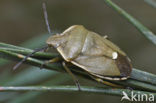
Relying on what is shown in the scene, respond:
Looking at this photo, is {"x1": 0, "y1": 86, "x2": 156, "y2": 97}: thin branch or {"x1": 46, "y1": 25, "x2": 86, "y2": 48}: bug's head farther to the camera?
{"x1": 46, "y1": 25, "x2": 86, "y2": 48}: bug's head

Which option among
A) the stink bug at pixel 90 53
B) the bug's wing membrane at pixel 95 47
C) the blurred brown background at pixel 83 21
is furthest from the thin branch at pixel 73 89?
the blurred brown background at pixel 83 21

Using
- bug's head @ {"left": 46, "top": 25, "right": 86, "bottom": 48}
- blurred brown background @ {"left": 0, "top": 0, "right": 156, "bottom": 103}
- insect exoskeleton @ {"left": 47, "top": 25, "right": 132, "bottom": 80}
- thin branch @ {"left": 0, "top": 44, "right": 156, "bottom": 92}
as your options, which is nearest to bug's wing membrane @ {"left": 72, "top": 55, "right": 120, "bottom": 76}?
insect exoskeleton @ {"left": 47, "top": 25, "right": 132, "bottom": 80}

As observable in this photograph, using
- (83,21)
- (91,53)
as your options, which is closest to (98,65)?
(91,53)

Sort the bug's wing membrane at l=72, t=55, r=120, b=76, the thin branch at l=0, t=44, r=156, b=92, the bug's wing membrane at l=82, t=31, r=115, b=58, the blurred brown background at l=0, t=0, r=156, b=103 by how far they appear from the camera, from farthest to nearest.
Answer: the blurred brown background at l=0, t=0, r=156, b=103 → the bug's wing membrane at l=82, t=31, r=115, b=58 → the bug's wing membrane at l=72, t=55, r=120, b=76 → the thin branch at l=0, t=44, r=156, b=92

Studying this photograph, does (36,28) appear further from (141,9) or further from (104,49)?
(104,49)

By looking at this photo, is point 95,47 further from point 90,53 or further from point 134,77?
point 134,77

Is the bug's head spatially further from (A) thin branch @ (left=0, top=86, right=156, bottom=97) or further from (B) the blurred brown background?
(B) the blurred brown background

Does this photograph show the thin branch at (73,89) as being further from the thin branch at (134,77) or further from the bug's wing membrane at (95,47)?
the bug's wing membrane at (95,47)
